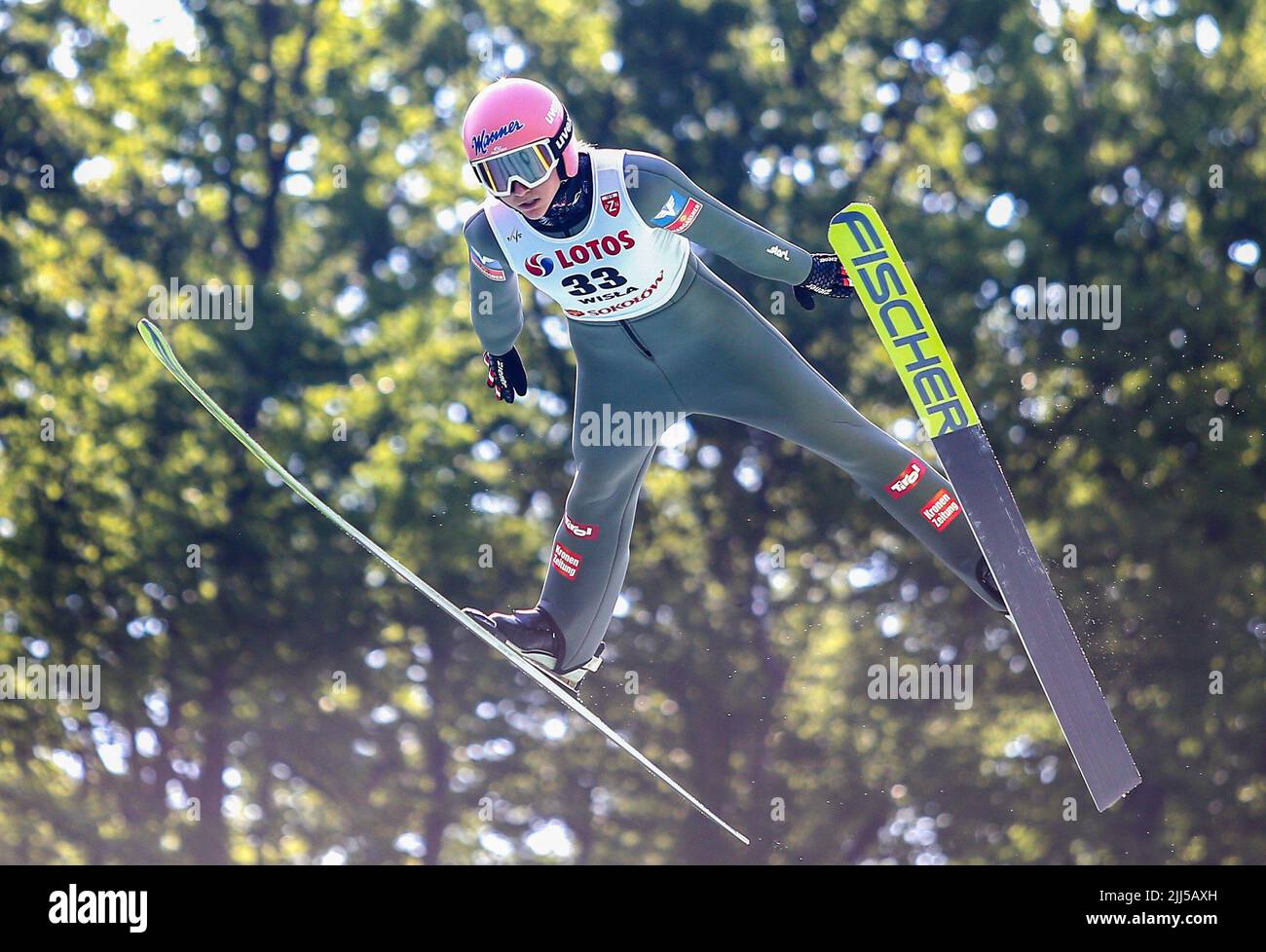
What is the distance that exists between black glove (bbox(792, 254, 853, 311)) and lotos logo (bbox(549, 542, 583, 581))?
1126 millimetres

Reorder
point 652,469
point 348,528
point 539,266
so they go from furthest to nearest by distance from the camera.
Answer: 1. point 652,469
2. point 348,528
3. point 539,266

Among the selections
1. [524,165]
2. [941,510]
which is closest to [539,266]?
[524,165]

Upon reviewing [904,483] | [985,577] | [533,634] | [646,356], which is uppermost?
[646,356]

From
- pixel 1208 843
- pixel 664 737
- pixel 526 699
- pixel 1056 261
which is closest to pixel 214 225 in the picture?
pixel 526 699

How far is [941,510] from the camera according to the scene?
5129mm

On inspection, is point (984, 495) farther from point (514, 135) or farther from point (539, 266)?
point (514, 135)

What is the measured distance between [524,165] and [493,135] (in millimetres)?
124

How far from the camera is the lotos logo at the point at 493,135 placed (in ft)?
14.9

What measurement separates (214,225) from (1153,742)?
27.6ft

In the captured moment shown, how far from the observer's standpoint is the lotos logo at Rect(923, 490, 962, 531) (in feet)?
16.8

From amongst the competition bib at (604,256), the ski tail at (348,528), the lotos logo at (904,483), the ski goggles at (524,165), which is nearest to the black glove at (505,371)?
the competition bib at (604,256)

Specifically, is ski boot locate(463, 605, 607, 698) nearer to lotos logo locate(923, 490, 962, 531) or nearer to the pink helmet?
lotos logo locate(923, 490, 962, 531)

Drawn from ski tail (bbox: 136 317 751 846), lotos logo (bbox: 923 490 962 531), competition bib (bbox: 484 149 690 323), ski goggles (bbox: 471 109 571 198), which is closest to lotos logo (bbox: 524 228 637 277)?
competition bib (bbox: 484 149 690 323)
